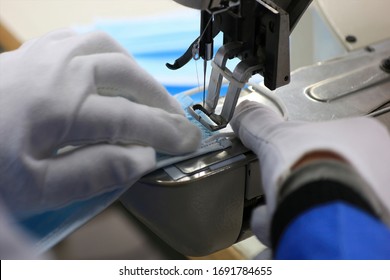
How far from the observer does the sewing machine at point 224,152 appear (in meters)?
0.61

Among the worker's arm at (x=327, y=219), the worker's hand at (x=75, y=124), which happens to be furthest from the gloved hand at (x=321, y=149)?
the worker's hand at (x=75, y=124)

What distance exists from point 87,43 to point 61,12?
70 cm

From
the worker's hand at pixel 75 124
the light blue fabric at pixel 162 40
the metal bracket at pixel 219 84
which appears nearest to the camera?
the worker's hand at pixel 75 124

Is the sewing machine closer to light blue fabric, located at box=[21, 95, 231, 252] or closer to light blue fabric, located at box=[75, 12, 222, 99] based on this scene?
light blue fabric, located at box=[21, 95, 231, 252]

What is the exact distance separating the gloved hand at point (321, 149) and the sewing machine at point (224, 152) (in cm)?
8

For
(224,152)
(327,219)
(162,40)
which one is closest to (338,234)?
(327,219)

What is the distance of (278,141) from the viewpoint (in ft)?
1.72

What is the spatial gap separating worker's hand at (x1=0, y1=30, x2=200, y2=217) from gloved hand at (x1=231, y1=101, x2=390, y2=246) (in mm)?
129

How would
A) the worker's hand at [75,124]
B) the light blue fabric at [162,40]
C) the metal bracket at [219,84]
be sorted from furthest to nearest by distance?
the light blue fabric at [162,40]
the metal bracket at [219,84]
the worker's hand at [75,124]

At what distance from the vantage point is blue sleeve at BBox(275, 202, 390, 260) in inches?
14.9

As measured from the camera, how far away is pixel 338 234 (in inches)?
14.9

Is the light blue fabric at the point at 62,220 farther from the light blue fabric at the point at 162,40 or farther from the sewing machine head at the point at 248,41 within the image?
the light blue fabric at the point at 162,40

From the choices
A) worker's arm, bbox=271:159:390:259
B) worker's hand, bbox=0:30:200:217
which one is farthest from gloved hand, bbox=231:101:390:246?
worker's hand, bbox=0:30:200:217

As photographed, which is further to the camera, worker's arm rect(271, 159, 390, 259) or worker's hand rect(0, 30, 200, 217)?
worker's hand rect(0, 30, 200, 217)
